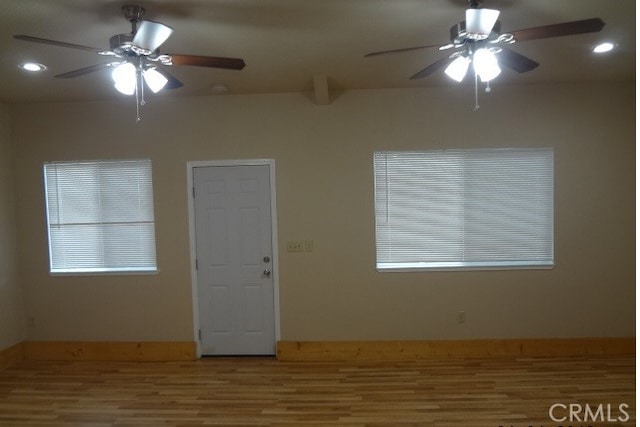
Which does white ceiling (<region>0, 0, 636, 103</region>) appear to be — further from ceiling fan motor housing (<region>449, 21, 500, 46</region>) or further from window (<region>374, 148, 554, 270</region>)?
window (<region>374, 148, 554, 270</region>)

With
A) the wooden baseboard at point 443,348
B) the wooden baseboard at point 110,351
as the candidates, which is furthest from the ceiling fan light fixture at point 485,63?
the wooden baseboard at point 110,351

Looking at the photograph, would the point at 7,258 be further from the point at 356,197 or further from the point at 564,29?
the point at 564,29

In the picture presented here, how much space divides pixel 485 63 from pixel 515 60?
0.23 meters

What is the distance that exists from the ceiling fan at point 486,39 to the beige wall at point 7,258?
389 cm

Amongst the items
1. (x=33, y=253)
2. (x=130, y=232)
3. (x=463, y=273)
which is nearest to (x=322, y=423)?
(x=463, y=273)

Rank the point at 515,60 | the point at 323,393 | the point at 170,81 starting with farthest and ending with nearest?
the point at 323,393
the point at 170,81
the point at 515,60

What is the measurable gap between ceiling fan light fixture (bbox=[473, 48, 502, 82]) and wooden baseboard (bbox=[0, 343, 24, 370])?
495cm

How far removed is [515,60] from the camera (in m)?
2.24

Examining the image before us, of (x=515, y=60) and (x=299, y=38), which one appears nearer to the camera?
(x=515, y=60)

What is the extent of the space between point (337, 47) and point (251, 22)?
0.68 m

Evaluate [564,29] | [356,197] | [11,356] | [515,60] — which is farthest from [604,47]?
[11,356]

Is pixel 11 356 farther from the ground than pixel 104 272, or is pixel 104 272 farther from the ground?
pixel 104 272

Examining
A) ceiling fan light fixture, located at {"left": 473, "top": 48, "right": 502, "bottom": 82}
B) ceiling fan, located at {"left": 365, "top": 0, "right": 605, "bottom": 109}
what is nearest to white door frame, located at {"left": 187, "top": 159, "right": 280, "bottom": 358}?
ceiling fan, located at {"left": 365, "top": 0, "right": 605, "bottom": 109}

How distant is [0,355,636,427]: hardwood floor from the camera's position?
2.73 meters
